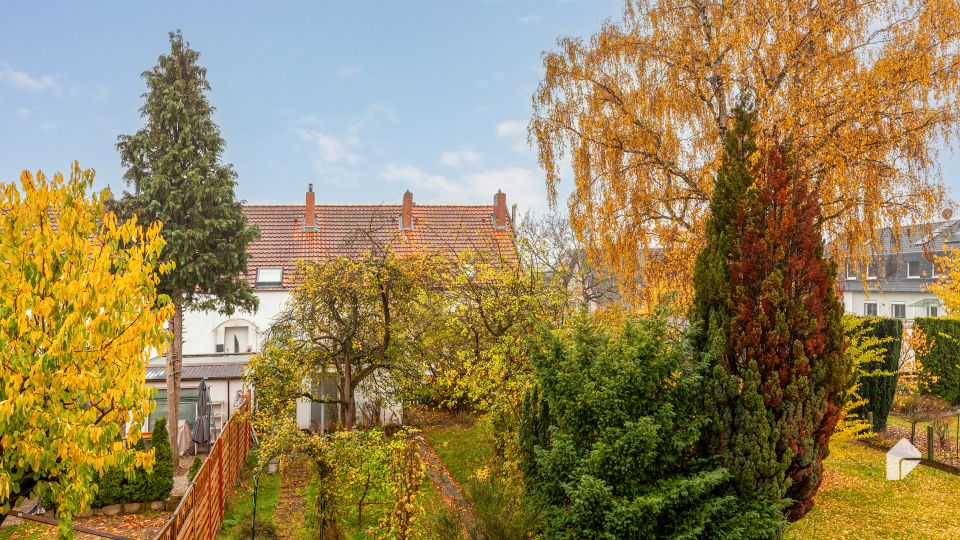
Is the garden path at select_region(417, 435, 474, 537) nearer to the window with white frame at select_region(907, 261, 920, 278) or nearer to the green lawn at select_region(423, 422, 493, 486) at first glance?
the green lawn at select_region(423, 422, 493, 486)

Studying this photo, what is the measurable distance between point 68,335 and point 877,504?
501 inches

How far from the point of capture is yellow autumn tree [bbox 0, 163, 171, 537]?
17.3 feet

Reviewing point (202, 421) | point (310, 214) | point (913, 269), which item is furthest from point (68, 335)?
point (913, 269)

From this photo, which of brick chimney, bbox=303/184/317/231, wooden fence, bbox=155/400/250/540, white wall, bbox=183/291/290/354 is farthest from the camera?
brick chimney, bbox=303/184/317/231

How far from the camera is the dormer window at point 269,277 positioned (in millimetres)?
24109

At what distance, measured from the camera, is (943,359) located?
2264cm

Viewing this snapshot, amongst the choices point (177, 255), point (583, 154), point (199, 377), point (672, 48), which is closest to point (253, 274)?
point (199, 377)

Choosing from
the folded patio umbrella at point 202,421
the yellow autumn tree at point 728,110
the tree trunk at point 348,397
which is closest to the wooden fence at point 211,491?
the folded patio umbrella at point 202,421

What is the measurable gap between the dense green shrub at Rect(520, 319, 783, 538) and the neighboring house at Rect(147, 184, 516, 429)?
37.0 feet

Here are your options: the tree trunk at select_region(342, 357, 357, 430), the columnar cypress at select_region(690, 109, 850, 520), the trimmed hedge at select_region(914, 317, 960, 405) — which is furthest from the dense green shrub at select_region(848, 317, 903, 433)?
the tree trunk at select_region(342, 357, 357, 430)

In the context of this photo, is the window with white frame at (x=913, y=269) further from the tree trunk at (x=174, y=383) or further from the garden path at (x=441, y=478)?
the tree trunk at (x=174, y=383)

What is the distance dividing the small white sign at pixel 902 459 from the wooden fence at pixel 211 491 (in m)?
13.6

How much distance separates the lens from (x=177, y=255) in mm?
16312

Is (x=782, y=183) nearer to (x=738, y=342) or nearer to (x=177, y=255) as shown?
(x=738, y=342)
